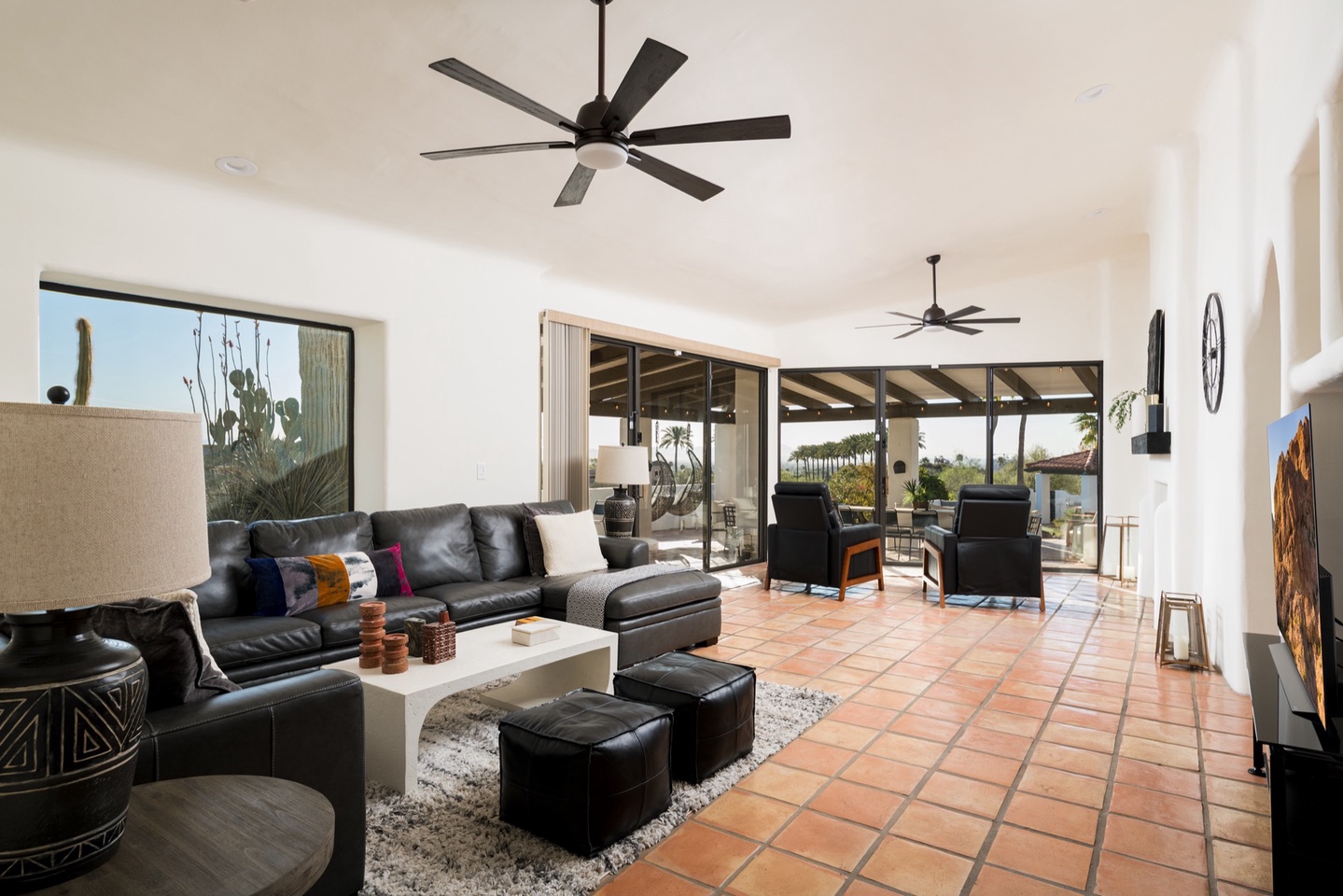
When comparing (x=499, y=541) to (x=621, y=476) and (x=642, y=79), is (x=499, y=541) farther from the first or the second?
(x=642, y=79)

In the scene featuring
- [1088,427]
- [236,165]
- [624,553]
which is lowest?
[624,553]

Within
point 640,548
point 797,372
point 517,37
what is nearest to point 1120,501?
point 797,372

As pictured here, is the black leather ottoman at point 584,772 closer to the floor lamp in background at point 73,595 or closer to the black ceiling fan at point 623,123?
the floor lamp in background at point 73,595

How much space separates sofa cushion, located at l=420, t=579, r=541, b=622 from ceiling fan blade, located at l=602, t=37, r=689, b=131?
2642 millimetres

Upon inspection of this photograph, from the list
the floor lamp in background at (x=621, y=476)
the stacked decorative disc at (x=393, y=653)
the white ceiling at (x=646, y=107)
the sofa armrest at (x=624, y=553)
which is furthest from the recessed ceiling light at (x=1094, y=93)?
the stacked decorative disc at (x=393, y=653)

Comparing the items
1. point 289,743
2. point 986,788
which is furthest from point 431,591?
point 986,788

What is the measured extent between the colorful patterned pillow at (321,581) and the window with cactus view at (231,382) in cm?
91

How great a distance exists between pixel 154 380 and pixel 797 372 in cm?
630

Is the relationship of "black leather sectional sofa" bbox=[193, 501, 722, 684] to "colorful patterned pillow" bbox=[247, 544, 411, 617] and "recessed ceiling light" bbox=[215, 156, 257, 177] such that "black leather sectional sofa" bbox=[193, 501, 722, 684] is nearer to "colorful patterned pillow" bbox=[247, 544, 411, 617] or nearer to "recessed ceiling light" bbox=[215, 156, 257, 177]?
"colorful patterned pillow" bbox=[247, 544, 411, 617]

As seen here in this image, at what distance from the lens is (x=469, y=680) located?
→ 287cm

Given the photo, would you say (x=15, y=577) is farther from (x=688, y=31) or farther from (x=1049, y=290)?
(x=1049, y=290)

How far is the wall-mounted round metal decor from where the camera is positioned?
4.15 meters

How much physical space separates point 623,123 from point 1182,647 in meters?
4.38

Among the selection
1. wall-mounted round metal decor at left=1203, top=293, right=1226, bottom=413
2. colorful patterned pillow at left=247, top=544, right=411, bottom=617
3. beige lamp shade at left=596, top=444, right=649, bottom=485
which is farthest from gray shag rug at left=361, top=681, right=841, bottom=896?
wall-mounted round metal decor at left=1203, top=293, right=1226, bottom=413
